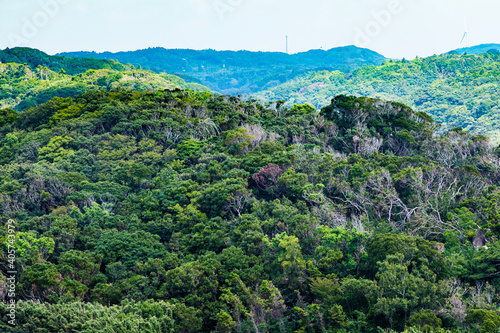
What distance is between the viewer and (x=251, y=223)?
2359 centimetres

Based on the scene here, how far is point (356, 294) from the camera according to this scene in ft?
56.7

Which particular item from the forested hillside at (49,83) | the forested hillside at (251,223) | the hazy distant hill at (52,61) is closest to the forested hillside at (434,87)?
the forested hillside at (251,223)

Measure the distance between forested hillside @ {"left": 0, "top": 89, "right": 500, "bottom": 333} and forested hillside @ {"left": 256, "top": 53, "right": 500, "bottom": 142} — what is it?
55.9m

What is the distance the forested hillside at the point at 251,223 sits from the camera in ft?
55.0

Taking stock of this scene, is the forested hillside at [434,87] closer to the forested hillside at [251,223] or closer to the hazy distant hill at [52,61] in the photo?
the forested hillside at [251,223]

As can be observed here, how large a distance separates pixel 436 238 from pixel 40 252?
21258 millimetres

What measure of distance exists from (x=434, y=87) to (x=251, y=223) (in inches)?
4411

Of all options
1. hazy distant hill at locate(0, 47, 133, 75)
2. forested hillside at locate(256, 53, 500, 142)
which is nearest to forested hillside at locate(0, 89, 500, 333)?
forested hillside at locate(256, 53, 500, 142)

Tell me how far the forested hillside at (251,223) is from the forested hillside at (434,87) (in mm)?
55868

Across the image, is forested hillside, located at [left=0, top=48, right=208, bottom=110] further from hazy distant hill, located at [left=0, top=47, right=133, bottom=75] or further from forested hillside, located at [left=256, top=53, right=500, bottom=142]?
forested hillside, located at [left=256, top=53, right=500, bottom=142]

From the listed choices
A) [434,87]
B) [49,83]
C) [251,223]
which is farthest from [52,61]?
[251,223]

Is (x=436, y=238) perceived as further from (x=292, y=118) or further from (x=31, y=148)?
(x=31, y=148)

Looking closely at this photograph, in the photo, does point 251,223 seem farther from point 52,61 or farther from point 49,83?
point 52,61

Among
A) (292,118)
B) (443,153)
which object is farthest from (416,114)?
(292,118)
